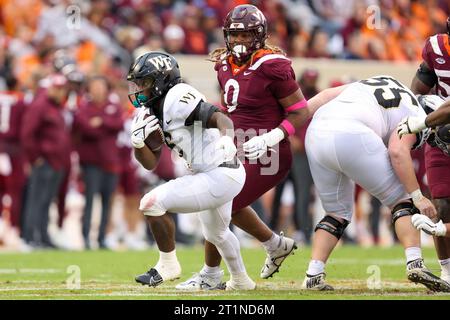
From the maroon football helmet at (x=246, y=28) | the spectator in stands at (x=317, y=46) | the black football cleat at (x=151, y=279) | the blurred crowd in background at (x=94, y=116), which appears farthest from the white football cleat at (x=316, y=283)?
the spectator in stands at (x=317, y=46)

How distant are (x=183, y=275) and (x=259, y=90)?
6.75 feet

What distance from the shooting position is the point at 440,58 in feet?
22.4

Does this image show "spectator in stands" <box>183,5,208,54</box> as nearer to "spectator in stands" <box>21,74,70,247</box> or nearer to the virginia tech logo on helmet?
"spectator in stands" <box>21,74,70,247</box>

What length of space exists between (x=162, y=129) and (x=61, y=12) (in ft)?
27.0

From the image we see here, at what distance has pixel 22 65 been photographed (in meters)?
13.5

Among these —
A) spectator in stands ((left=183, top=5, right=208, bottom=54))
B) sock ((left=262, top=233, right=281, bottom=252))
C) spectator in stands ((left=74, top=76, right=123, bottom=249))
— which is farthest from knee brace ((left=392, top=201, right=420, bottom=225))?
spectator in stands ((left=183, top=5, right=208, bottom=54))

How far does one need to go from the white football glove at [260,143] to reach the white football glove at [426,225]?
1.04m

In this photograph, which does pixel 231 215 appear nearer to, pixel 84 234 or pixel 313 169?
pixel 313 169

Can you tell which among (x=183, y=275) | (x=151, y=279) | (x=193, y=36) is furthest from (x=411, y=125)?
(x=193, y=36)

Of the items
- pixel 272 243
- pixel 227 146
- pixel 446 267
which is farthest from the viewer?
pixel 272 243

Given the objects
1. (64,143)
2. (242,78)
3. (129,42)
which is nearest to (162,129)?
(242,78)

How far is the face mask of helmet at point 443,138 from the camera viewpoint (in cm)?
637

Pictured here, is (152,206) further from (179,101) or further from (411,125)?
(411,125)

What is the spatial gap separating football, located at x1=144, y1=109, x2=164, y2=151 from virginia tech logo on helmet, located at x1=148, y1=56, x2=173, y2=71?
0.99 ft
